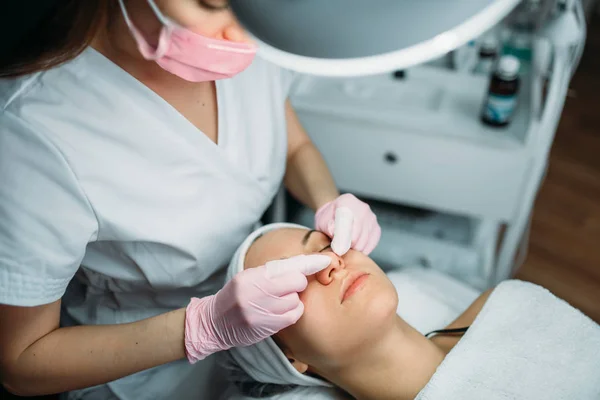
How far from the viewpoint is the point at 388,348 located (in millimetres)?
943

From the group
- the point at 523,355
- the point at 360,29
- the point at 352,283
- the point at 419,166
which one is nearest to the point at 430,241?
the point at 419,166

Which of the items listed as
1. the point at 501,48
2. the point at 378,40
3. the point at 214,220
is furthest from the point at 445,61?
the point at 378,40

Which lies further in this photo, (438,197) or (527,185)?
(438,197)

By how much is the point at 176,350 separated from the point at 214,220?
23 cm

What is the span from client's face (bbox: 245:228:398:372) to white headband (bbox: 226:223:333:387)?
3 centimetres

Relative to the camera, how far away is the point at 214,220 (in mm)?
943

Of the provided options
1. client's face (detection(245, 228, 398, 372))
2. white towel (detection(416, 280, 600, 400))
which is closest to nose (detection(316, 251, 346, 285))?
client's face (detection(245, 228, 398, 372))

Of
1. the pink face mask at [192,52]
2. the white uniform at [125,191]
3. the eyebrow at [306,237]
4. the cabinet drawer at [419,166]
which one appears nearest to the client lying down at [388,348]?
the eyebrow at [306,237]

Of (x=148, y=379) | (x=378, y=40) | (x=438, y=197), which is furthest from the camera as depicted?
(x=438, y=197)

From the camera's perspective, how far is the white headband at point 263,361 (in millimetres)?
909

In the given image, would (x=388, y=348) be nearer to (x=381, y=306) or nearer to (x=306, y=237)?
(x=381, y=306)

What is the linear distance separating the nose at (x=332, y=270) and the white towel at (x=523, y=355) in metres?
0.24

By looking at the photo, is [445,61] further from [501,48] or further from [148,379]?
[148,379]

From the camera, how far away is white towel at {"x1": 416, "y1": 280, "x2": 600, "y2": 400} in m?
0.92
